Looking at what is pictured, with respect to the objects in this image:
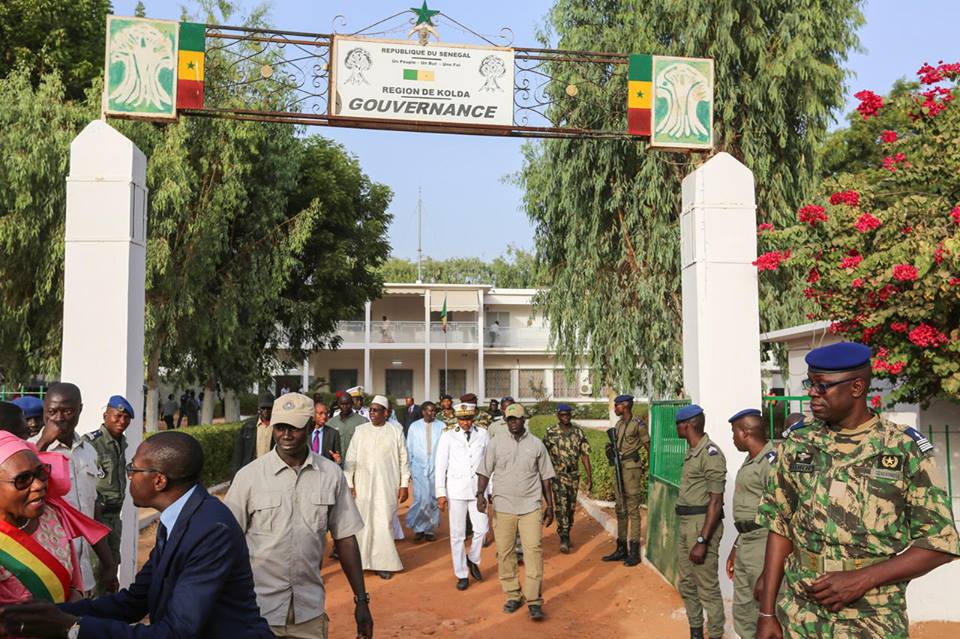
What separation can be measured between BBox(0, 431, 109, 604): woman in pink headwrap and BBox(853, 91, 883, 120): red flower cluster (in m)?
7.32

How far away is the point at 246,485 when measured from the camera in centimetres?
425

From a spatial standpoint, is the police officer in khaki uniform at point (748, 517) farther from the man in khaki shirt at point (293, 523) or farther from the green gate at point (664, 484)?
the man in khaki shirt at point (293, 523)

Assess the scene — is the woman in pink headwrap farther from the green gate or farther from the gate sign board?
the gate sign board

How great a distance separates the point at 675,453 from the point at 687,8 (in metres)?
9.05

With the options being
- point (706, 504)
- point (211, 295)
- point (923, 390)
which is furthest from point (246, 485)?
point (211, 295)

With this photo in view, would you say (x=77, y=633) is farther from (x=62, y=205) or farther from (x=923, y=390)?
(x=62, y=205)

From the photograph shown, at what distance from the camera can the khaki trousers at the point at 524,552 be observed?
306 inches

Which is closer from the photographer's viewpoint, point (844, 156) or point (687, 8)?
point (687, 8)

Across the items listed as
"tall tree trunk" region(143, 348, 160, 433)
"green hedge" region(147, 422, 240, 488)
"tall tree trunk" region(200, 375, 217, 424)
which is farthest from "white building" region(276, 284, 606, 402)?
"green hedge" region(147, 422, 240, 488)

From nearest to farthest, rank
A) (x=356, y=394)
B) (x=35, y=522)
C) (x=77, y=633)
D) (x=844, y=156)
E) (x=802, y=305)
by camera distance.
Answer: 1. (x=77, y=633)
2. (x=35, y=522)
3. (x=356, y=394)
4. (x=802, y=305)
5. (x=844, y=156)

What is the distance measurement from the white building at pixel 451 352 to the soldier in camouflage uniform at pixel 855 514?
117 feet

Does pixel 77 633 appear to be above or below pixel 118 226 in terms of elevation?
below

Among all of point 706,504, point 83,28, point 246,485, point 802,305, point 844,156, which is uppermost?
point 83,28

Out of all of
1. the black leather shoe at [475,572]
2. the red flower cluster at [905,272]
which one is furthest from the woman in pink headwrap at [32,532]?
the black leather shoe at [475,572]
